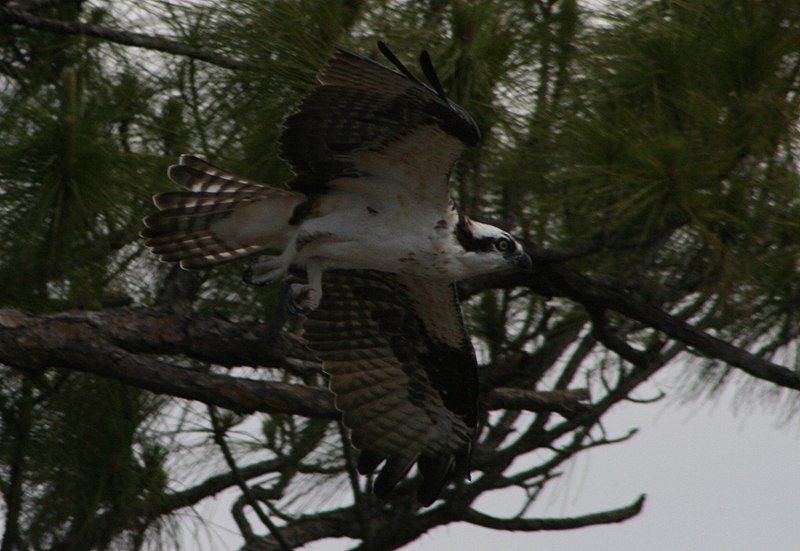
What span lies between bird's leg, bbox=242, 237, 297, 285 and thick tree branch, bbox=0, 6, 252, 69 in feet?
2.16

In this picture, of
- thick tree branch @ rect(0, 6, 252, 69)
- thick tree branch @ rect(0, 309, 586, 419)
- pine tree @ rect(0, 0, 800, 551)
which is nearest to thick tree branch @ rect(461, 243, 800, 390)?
pine tree @ rect(0, 0, 800, 551)

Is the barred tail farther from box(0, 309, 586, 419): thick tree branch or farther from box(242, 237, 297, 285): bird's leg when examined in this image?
box(0, 309, 586, 419): thick tree branch

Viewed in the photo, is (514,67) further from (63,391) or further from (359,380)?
(63,391)

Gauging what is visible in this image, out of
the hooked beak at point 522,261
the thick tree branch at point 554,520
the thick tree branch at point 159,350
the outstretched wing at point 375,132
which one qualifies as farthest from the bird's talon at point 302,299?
the thick tree branch at point 554,520

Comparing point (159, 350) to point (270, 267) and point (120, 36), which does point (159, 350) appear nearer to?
point (270, 267)

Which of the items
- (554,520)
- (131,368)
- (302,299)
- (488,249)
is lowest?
(554,520)

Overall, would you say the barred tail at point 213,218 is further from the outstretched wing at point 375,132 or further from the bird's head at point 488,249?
the bird's head at point 488,249

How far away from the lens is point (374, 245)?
12.9ft

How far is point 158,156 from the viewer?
3.71 metres

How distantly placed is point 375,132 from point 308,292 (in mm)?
602

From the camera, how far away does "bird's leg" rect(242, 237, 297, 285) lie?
392 centimetres

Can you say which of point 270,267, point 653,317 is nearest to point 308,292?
point 270,267

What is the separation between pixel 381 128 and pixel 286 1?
47 centimetres

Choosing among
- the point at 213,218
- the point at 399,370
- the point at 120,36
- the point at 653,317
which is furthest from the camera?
the point at 399,370
